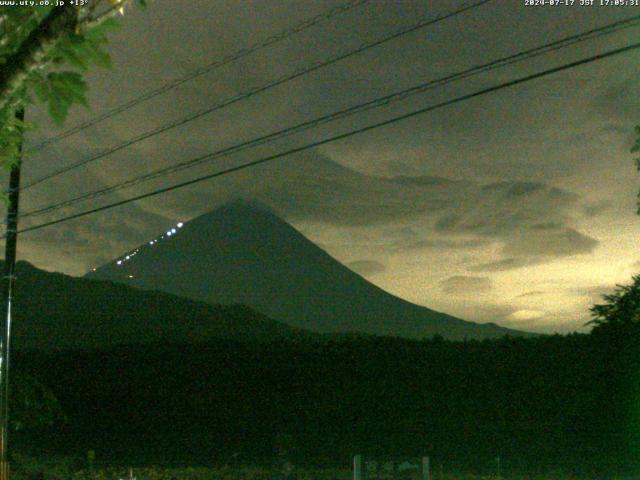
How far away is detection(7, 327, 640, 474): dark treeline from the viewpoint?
59.4 feet

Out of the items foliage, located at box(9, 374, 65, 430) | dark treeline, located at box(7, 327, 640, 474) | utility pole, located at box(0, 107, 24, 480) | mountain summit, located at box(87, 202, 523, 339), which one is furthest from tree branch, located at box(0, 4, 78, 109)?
mountain summit, located at box(87, 202, 523, 339)

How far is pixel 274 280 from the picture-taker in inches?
6329

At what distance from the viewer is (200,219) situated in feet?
621

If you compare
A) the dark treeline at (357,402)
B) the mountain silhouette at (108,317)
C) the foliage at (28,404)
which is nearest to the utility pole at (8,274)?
the foliage at (28,404)

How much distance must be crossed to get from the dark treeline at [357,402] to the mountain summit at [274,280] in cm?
9153

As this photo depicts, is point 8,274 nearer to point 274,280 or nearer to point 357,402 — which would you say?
point 357,402

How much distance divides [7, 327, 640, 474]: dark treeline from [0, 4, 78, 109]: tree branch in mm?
16160

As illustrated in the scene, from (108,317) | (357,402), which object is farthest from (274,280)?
(357,402)

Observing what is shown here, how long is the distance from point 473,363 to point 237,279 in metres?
138

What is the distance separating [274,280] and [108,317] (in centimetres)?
10162

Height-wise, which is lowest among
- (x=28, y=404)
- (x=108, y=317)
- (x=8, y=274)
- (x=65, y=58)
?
(x=28, y=404)

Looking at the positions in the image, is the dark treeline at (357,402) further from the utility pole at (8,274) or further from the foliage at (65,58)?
the foliage at (65,58)

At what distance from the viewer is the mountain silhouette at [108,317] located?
53.5 m

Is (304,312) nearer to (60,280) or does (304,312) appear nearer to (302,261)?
(302,261)
